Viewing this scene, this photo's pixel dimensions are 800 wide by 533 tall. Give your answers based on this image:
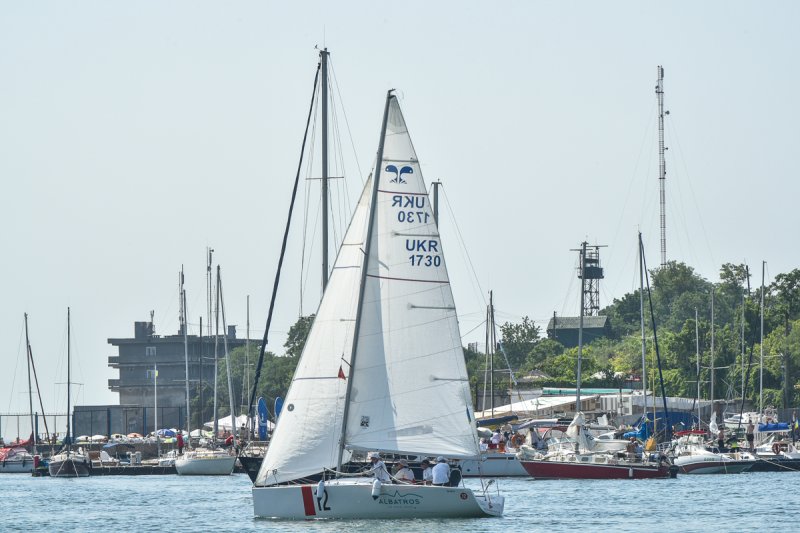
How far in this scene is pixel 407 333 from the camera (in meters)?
42.1

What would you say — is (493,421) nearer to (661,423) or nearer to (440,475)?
(661,423)

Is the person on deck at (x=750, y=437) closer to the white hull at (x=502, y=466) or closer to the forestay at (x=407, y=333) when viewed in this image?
the white hull at (x=502, y=466)

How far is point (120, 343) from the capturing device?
6590 inches

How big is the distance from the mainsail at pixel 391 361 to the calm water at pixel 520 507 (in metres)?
2.04

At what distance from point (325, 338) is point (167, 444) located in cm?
6520

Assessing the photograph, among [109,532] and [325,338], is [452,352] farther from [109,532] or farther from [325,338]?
[109,532]

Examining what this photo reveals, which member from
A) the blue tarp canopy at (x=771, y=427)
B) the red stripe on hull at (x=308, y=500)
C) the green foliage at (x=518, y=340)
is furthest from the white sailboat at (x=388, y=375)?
the green foliage at (x=518, y=340)

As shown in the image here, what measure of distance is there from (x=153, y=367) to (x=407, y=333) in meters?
125

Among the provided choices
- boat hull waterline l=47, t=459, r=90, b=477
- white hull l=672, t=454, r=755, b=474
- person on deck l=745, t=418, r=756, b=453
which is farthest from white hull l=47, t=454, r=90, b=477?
person on deck l=745, t=418, r=756, b=453

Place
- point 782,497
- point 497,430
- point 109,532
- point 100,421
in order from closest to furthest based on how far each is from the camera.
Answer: point 109,532 → point 782,497 → point 497,430 → point 100,421

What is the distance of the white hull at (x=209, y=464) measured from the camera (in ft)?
268

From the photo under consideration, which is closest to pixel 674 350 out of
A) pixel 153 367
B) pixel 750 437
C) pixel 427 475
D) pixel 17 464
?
pixel 750 437

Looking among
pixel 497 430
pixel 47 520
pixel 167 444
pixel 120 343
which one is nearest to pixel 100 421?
pixel 120 343

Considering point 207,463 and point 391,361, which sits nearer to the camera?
point 391,361
